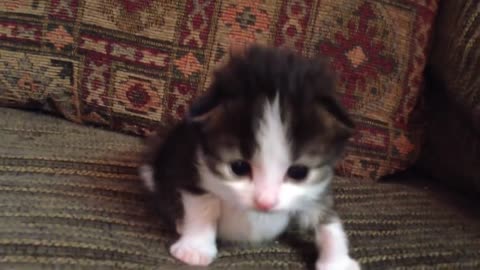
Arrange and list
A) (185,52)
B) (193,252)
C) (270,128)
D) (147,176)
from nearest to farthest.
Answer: (270,128), (193,252), (147,176), (185,52)

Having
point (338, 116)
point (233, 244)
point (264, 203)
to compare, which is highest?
point (338, 116)

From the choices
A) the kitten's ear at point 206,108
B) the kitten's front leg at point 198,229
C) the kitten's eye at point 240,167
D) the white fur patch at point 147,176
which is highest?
the kitten's ear at point 206,108

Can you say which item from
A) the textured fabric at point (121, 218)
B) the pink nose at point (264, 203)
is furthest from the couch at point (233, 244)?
the pink nose at point (264, 203)

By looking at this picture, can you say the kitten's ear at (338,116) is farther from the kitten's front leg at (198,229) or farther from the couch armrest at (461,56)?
the couch armrest at (461,56)

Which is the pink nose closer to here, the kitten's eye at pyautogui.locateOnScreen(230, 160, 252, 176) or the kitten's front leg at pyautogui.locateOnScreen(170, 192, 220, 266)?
the kitten's eye at pyautogui.locateOnScreen(230, 160, 252, 176)

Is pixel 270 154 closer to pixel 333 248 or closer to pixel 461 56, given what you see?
pixel 333 248

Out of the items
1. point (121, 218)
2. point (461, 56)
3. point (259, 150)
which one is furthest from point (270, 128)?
point (461, 56)

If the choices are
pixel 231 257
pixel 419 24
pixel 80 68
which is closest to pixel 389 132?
pixel 419 24
